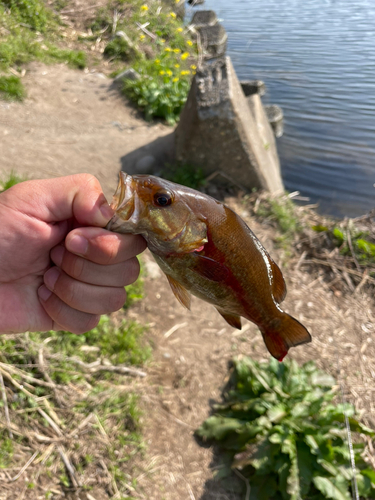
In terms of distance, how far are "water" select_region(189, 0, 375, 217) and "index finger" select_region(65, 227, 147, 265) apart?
23.6ft

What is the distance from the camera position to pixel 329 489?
3.30 metres

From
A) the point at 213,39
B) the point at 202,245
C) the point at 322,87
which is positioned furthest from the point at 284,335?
the point at 213,39

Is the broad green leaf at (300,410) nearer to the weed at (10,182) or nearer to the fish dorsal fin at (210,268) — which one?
the fish dorsal fin at (210,268)

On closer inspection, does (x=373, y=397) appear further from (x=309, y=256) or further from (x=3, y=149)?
(x=3, y=149)

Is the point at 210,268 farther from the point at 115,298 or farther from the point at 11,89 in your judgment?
the point at 11,89

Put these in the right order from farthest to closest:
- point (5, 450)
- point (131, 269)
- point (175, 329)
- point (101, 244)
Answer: point (175, 329) → point (5, 450) → point (131, 269) → point (101, 244)

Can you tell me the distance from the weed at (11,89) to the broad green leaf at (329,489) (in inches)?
318

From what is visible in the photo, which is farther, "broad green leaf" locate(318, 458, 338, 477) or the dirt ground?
the dirt ground

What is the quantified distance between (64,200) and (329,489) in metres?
3.22

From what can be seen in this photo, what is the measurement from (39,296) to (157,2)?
48.3 ft

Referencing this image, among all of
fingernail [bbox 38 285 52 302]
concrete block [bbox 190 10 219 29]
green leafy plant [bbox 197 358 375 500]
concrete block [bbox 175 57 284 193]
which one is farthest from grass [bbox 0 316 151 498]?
concrete block [bbox 190 10 219 29]

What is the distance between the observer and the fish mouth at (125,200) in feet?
5.10

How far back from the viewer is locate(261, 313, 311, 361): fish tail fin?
1.79 metres

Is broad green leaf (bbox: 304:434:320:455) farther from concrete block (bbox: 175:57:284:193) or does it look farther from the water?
the water
